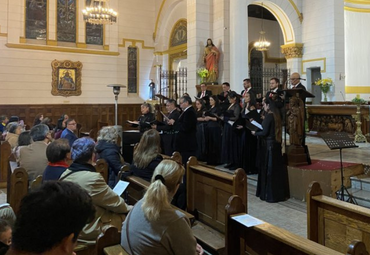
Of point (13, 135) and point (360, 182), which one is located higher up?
point (13, 135)

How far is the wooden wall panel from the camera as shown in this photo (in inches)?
483

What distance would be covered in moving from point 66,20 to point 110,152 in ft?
35.2

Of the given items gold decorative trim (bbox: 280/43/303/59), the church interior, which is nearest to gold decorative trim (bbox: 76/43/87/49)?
the church interior

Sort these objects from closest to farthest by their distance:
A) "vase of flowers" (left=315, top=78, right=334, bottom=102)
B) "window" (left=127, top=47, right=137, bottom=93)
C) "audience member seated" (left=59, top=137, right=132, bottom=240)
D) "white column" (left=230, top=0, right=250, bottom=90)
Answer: "audience member seated" (left=59, top=137, right=132, bottom=240), "white column" (left=230, top=0, right=250, bottom=90), "vase of flowers" (left=315, top=78, right=334, bottom=102), "window" (left=127, top=47, right=137, bottom=93)

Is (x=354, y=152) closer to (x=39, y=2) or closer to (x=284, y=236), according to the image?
(x=284, y=236)

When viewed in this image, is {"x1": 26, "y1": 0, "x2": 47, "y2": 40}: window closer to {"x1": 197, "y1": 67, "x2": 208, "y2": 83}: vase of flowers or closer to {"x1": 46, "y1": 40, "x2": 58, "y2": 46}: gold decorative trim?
{"x1": 46, "y1": 40, "x2": 58, "y2": 46}: gold decorative trim

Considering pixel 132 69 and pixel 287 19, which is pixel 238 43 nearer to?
pixel 287 19

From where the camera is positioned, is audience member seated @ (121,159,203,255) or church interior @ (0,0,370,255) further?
church interior @ (0,0,370,255)

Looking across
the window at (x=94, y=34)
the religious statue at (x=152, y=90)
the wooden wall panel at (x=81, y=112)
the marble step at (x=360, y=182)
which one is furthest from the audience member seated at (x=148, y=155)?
the window at (x=94, y=34)

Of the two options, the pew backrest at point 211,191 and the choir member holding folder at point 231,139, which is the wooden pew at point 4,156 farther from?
the choir member holding folder at point 231,139

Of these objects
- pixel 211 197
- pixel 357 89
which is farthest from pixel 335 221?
pixel 357 89

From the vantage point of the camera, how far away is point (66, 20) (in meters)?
13.1

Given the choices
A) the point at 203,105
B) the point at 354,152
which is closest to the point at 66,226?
the point at 203,105

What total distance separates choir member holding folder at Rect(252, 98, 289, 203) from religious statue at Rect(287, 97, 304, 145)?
1.97ft
